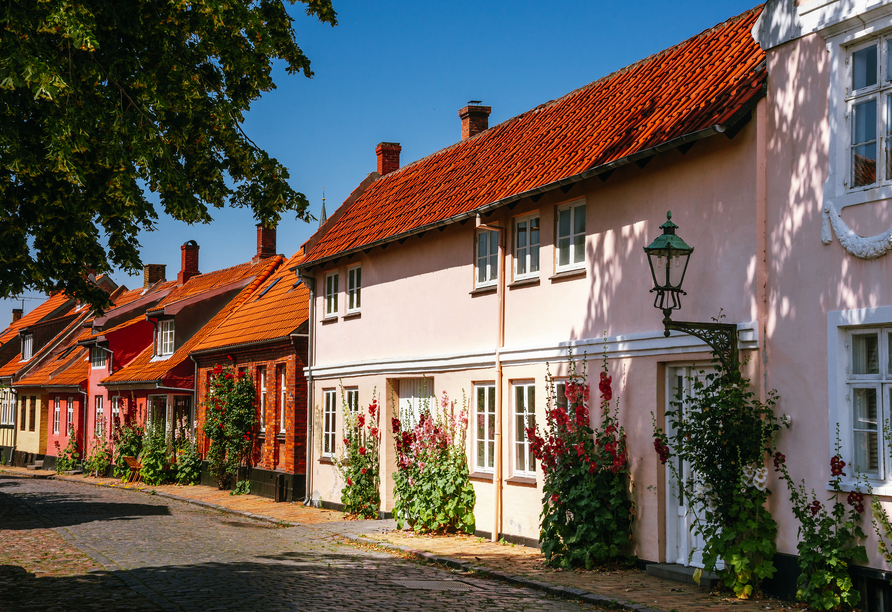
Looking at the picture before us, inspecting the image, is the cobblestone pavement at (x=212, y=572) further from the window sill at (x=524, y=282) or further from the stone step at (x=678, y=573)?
the window sill at (x=524, y=282)

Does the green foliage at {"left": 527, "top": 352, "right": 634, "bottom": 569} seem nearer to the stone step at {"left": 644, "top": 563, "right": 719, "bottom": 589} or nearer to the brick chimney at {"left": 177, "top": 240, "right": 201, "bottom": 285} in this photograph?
the stone step at {"left": 644, "top": 563, "right": 719, "bottom": 589}

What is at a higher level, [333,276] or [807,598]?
[333,276]

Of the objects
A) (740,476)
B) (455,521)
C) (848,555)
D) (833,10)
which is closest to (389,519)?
(455,521)

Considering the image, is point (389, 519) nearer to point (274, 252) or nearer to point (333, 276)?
point (333, 276)

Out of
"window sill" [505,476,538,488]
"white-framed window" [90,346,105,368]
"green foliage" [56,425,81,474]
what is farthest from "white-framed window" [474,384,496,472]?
"green foliage" [56,425,81,474]

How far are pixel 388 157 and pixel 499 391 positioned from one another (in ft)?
32.5

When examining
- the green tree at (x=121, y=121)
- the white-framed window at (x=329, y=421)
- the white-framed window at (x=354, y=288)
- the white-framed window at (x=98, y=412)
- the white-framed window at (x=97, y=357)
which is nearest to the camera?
the green tree at (x=121, y=121)

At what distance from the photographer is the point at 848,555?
27.9ft

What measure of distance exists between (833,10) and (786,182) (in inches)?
64.5


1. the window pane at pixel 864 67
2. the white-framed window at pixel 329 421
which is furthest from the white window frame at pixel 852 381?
the white-framed window at pixel 329 421

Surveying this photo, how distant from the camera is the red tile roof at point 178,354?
27.7 m

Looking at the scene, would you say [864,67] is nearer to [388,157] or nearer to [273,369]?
[388,157]

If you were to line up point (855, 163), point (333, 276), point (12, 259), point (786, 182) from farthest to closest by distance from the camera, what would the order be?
1. point (333, 276)
2. point (12, 259)
3. point (786, 182)
4. point (855, 163)

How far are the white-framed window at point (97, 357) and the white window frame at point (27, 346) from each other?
1379 centimetres
